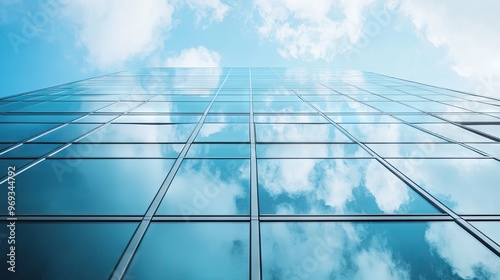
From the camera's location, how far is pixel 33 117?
9969 mm

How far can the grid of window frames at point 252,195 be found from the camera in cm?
402

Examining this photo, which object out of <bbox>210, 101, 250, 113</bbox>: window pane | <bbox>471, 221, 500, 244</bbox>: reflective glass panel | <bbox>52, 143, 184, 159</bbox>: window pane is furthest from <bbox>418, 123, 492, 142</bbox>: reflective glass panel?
<bbox>52, 143, 184, 159</bbox>: window pane

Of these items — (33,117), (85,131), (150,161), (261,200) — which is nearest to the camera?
(261,200)

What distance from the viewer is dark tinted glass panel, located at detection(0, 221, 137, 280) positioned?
383 centimetres

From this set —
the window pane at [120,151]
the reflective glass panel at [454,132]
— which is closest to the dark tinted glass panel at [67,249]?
the window pane at [120,151]

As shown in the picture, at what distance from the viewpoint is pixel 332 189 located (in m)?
5.58

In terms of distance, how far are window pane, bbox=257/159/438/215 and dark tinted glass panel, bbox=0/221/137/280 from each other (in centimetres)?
231

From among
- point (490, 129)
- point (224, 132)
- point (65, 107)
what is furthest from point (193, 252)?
point (65, 107)

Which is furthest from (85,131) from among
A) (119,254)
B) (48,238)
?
(119,254)

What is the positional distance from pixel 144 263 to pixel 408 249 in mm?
3628

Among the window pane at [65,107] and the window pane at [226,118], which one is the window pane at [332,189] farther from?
the window pane at [65,107]

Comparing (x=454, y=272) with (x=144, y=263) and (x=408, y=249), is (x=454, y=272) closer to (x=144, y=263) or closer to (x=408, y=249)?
(x=408, y=249)

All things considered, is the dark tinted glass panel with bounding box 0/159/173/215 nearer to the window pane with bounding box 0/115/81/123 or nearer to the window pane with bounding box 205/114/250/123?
the window pane with bounding box 205/114/250/123

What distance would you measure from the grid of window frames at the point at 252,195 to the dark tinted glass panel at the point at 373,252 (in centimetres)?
2
